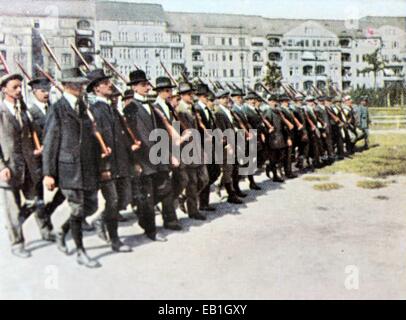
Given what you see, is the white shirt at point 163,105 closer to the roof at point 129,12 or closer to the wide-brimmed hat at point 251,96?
the roof at point 129,12

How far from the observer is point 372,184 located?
7.42 meters

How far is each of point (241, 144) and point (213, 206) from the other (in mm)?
Result: 1283

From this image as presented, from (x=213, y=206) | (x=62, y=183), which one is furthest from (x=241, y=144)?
(x=62, y=183)

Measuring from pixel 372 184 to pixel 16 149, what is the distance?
16.4 feet

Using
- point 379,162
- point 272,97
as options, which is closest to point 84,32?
point 272,97

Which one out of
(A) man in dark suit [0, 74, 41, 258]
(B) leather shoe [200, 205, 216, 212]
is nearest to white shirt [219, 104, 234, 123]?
(B) leather shoe [200, 205, 216, 212]

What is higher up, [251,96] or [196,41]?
[196,41]

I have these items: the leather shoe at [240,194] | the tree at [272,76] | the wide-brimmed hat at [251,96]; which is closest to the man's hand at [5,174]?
the leather shoe at [240,194]

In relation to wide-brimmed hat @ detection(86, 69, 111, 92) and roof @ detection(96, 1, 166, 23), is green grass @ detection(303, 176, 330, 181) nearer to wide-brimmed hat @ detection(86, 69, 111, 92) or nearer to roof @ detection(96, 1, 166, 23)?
roof @ detection(96, 1, 166, 23)

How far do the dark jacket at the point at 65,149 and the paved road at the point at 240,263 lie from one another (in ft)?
2.41

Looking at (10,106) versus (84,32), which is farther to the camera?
(84,32)

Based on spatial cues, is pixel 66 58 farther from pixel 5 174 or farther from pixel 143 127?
pixel 5 174

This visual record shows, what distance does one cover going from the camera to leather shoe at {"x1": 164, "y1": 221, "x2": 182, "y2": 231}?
548cm
